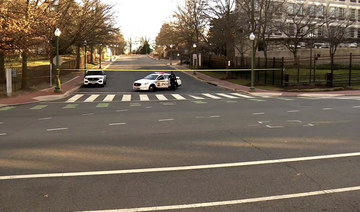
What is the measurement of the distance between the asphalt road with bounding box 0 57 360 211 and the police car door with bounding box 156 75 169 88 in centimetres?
1916

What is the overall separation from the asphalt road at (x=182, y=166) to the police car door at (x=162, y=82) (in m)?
19.2

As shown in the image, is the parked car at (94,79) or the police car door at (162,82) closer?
the police car door at (162,82)

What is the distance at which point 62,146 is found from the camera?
8.41 meters

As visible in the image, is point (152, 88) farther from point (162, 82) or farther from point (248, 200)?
point (248, 200)

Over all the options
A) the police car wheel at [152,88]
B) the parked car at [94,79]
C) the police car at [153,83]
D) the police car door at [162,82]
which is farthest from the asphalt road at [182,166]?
the parked car at [94,79]

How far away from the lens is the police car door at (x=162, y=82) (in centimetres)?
3084

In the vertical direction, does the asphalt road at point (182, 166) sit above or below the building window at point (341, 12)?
below

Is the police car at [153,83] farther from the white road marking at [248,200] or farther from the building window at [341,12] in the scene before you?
the building window at [341,12]

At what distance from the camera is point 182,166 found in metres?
6.59

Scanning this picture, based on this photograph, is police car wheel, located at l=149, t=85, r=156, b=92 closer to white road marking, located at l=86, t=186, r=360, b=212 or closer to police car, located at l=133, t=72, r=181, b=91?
police car, located at l=133, t=72, r=181, b=91

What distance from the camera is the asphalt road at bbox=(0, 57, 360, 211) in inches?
191

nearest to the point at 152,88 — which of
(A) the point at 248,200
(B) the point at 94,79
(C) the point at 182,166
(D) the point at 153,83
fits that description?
(D) the point at 153,83

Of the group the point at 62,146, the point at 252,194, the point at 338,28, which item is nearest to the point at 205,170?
the point at 252,194

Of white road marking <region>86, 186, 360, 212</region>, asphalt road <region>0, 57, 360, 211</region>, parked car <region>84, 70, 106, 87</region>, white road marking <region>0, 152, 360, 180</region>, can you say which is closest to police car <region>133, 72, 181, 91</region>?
parked car <region>84, 70, 106, 87</region>
